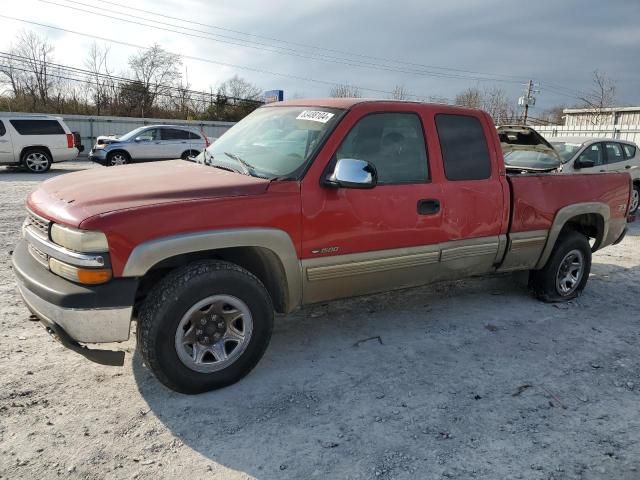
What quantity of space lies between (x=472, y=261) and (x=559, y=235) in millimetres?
1410

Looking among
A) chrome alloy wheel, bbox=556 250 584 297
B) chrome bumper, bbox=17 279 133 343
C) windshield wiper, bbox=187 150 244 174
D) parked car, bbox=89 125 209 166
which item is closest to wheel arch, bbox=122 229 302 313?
chrome bumper, bbox=17 279 133 343

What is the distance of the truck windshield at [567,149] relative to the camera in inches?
384

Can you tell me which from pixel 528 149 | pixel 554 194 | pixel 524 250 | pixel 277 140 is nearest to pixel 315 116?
pixel 277 140

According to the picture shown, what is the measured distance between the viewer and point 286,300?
346cm

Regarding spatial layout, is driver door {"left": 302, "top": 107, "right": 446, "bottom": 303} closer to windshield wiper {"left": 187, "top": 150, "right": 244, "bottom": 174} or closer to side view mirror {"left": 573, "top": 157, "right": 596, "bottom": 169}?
windshield wiper {"left": 187, "top": 150, "right": 244, "bottom": 174}

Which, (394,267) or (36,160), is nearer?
(394,267)

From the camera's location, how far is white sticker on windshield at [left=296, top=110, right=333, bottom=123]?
12.0 ft

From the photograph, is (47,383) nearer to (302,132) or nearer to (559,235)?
(302,132)

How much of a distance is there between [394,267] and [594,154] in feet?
27.8

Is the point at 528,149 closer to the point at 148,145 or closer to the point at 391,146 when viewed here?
the point at 391,146

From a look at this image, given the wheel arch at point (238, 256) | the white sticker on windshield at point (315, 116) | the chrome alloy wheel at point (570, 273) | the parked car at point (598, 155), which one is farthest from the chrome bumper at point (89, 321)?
the parked car at point (598, 155)

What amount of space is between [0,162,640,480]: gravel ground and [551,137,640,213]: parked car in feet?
18.9

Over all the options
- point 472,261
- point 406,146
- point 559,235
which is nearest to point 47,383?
point 406,146

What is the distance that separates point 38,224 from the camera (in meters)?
3.18
